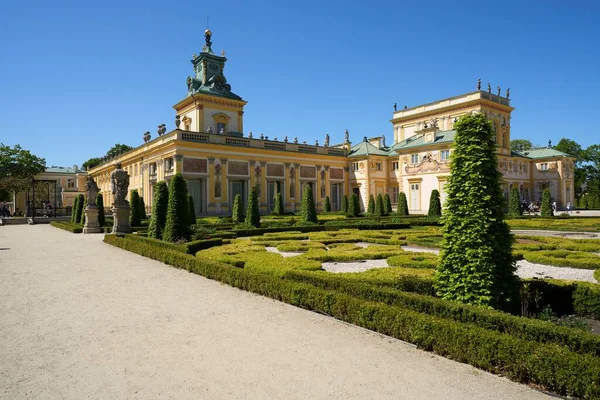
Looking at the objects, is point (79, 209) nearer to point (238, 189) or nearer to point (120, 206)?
point (238, 189)

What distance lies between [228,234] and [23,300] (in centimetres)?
1047

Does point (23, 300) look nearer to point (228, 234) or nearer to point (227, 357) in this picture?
point (227, 357)

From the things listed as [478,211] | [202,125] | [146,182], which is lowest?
[478,211]

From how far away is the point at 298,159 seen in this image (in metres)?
41.9

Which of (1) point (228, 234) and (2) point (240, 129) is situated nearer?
(1) point (228, 234)

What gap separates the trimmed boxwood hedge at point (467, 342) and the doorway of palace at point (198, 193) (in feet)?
90.9

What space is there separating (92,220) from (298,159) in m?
21.4

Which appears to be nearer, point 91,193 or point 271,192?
point 91,193

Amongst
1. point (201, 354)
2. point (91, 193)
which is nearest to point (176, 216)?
point (201, 354)

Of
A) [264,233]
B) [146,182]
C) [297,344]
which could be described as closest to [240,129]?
[146,182]

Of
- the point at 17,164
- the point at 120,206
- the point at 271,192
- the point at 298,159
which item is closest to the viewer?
the point at 120,206

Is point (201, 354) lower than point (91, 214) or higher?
lower

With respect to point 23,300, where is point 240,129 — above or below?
above

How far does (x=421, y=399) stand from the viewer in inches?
155
